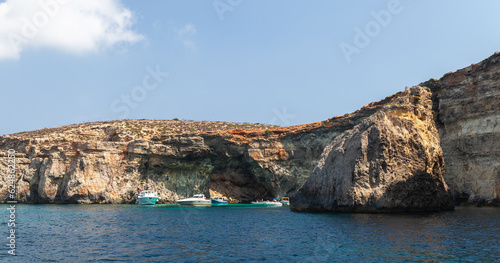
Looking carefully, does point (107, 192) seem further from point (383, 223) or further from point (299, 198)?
point (383, 223)

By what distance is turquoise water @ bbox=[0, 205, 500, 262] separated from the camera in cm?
2105

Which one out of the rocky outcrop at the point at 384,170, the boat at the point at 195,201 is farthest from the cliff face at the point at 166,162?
the rocky outcrop at the point at 384,170

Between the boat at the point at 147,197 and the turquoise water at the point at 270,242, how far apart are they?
125 ft

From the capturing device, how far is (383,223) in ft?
109

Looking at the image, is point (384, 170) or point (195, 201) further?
point (195, 201)

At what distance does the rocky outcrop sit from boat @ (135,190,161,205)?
3755 centimetres

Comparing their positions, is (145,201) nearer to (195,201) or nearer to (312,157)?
(195,201)

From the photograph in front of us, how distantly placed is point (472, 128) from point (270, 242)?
50.6m

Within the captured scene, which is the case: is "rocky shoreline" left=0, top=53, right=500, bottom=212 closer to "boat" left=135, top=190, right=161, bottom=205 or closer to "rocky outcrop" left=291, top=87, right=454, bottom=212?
"rocky outcrop" left=291, top=87, right=454, bottom=212

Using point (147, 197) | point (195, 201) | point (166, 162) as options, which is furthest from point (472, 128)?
point (147, 197)

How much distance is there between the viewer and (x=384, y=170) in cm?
4275

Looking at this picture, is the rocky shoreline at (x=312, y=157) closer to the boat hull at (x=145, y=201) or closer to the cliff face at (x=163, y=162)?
the cliff face at (x=163, y=162)

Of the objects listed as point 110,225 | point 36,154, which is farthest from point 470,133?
point 36,154

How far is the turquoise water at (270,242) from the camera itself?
21.0 m
